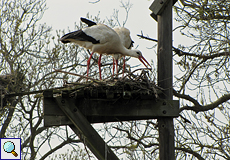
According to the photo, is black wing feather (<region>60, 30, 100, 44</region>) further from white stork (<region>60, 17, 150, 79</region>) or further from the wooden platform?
the wooden platform

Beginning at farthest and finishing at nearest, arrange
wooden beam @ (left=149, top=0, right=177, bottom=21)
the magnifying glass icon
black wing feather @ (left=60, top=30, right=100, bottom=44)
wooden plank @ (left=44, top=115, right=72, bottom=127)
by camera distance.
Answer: the magnifying glass icon, black wing feather @ (left=60, top=30, right=100, bottom=44), wooden beam @ (left=149, top=0, right=177, bottom=21), wooden plank @ (left=44, top=115, right=72, bottom=127)

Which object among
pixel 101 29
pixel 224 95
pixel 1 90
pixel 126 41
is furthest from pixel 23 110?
pixel 224 95

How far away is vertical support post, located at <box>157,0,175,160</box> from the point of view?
17.1 ft

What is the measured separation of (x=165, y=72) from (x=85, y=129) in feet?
4.26

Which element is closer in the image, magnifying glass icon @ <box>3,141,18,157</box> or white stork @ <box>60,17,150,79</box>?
white stork @ <box>60,17,150,79</box>

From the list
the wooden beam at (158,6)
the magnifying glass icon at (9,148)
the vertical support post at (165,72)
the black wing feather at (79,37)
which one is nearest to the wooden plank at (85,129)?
the vertical support post at (165,72)

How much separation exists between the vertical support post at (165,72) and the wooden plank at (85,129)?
0.73m

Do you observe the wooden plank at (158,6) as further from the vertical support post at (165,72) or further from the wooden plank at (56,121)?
the wooden plank at (56,121)

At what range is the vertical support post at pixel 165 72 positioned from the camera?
5.21 m

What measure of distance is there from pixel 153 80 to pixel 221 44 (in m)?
1.72

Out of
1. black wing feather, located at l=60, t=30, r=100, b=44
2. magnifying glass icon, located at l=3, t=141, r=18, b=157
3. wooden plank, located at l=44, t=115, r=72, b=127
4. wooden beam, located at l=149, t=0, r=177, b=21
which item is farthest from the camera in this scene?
magnifying glass icon, located at l=3, t=141, r=18, b=157

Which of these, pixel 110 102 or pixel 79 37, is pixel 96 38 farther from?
pixel 110 102

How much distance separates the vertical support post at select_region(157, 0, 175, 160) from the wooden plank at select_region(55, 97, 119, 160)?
0.73 meters

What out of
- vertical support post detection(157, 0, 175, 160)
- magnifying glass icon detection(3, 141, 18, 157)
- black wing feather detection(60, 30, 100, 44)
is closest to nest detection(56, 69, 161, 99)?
vertical support post detection(157, 0, 175, 160)
